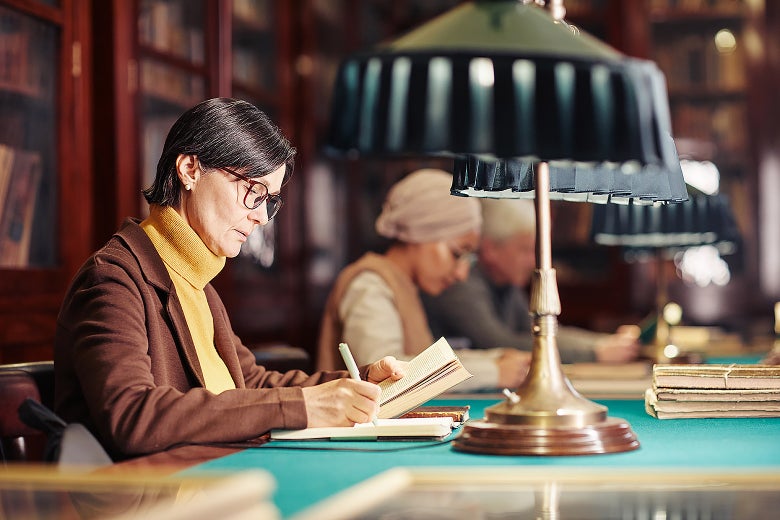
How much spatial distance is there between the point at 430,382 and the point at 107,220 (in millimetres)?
1876

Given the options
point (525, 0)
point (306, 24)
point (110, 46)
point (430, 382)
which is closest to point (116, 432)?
point (430, 382)

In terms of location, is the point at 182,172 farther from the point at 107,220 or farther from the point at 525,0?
the point at 107,220

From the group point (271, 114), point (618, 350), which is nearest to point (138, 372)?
point (618, 350)

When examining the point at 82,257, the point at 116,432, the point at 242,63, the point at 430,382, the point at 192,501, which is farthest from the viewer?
the point at 242,63

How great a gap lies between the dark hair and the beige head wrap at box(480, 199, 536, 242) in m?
2.18

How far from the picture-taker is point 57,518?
3.05 feet

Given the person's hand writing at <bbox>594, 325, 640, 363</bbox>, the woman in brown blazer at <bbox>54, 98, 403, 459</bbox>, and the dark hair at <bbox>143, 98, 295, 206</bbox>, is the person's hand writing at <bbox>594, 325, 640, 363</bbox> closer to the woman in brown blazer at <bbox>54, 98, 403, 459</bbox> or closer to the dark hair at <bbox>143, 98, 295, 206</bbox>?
the woman in brown blazer at <bbox>54, 98, 403, 459</bbox>

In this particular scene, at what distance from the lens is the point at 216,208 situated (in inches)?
82.7

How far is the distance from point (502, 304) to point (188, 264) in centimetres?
258

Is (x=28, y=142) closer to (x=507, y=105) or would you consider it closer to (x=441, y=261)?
(x=441, y=261)

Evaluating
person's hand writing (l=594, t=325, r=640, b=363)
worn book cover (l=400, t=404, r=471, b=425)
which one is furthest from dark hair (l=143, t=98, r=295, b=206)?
person's hand writing (l=594, t=325, r=640, b=363)

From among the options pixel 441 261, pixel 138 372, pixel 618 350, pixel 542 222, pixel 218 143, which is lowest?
pixel 618 350

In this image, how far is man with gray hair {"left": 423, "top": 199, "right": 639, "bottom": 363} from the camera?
375 centimetres

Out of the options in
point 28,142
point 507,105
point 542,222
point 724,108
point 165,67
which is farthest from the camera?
point 724,108
